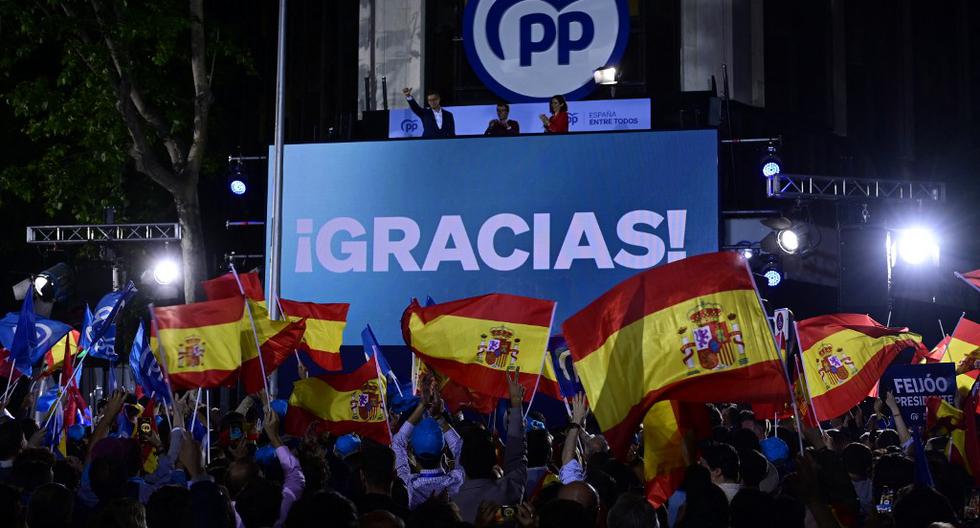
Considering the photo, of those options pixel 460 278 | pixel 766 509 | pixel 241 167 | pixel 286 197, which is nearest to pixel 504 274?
pixel 460 278

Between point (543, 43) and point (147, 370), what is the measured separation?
11911 mm

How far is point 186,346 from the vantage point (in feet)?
38.8

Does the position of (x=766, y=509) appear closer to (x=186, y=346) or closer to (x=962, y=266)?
(x=186, y=346)

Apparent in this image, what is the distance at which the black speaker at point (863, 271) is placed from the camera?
23.2m

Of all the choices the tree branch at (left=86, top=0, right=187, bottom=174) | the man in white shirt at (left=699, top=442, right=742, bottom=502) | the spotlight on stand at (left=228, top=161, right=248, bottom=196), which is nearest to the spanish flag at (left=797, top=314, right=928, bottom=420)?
the man in white shirt at (left=699, top=442, right=742, bottom=502)

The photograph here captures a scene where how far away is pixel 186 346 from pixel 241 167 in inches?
415

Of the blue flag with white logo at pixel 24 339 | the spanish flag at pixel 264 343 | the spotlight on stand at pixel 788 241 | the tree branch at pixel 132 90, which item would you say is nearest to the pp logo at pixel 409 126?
the tree branch at pixel 132 90

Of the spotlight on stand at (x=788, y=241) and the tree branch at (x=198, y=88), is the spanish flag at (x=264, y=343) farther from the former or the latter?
the tree branch at (x=198, y=88)

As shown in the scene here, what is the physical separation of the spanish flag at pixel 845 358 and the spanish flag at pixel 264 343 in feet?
16.9

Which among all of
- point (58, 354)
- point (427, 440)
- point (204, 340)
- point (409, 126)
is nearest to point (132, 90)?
point (409, 126)

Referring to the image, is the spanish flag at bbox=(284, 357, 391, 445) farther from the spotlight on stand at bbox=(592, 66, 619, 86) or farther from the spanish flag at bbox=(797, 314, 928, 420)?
the spotlight on stand at bbox=(592, 66, 619, 86)

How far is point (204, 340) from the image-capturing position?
11797mm

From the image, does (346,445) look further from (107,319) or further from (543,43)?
(543,43)

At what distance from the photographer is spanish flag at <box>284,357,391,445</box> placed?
11273 millimetres
